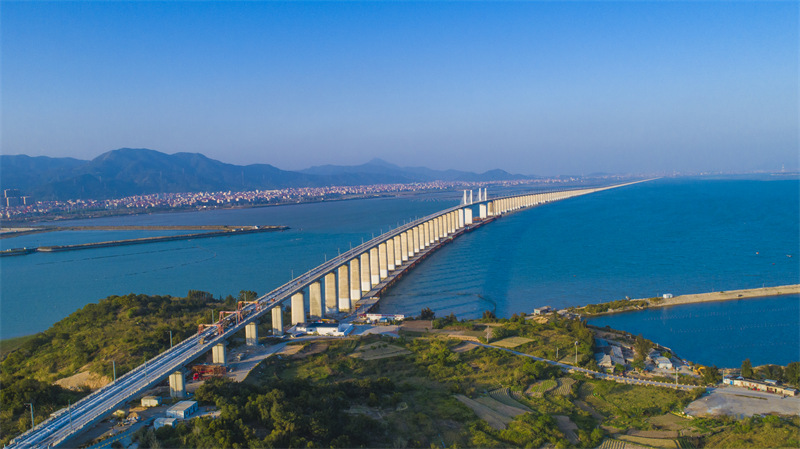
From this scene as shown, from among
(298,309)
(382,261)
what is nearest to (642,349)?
(298,309)

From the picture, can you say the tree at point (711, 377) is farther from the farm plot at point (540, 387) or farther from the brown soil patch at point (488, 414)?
the brown soil patch at point (488, 414)

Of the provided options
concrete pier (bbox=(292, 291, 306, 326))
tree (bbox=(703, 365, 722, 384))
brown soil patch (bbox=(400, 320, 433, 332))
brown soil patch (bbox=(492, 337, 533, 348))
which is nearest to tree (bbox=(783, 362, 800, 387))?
tree (bbox=(703, 365, 722, 384))

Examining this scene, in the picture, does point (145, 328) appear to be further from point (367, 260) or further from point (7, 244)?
point (7, 244)

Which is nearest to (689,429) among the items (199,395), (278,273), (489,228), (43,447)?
(199,395)

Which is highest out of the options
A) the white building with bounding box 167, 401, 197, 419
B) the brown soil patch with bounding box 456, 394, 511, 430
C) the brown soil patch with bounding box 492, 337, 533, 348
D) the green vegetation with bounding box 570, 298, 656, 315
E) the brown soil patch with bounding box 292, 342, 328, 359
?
the white building with bounding box 167, 401, 197, 419

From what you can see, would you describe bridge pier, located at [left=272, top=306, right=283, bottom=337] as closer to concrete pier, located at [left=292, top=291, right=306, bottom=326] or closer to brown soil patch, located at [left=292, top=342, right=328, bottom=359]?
concrete pier, located at [left=292, top=291, right=306, bottom=326]

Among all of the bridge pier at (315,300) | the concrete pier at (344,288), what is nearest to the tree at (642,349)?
the bridge pier at (315,300)
